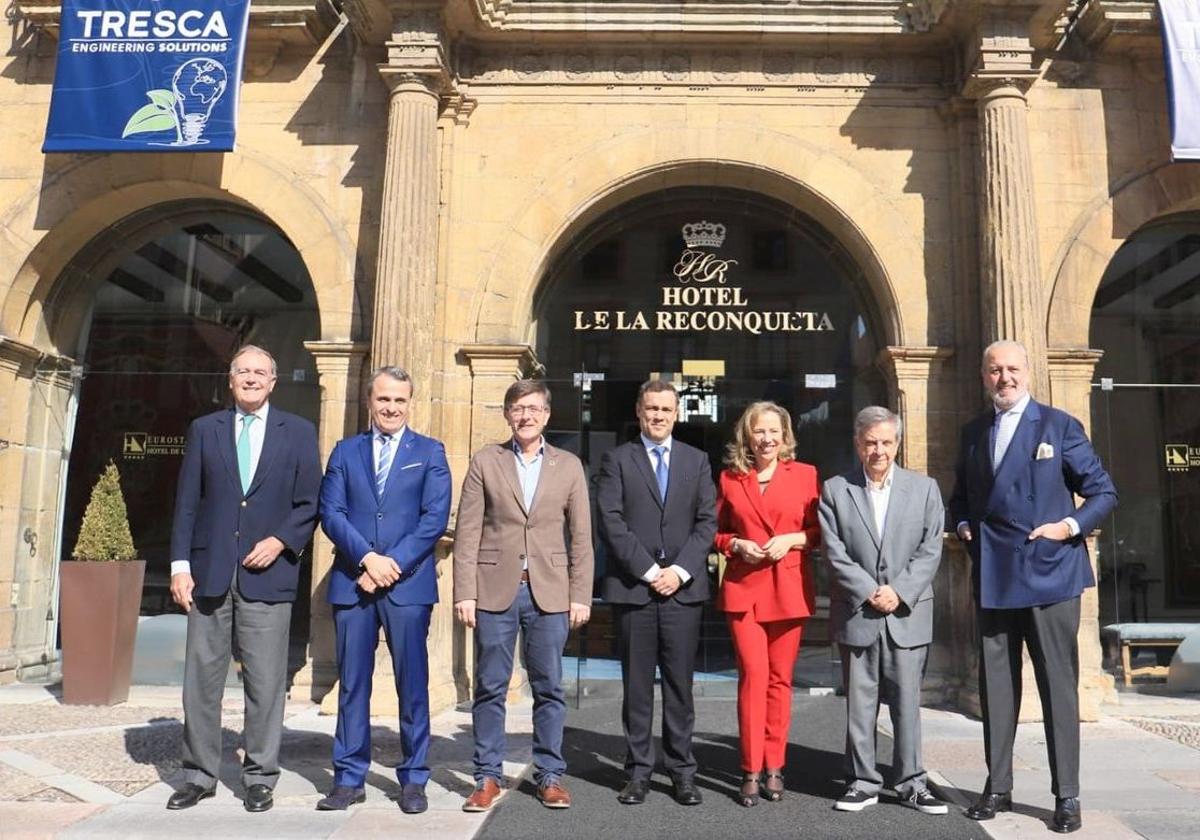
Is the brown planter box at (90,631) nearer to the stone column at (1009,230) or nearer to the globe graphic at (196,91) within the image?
the globe graphic at (196,91)

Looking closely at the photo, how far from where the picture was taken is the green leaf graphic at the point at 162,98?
812cm

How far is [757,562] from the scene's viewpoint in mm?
4586

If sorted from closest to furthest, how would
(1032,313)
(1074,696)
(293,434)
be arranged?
1. (1074,696)
2. (293,434)
3. (1032,313)

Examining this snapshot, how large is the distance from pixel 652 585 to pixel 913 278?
15.6 ft

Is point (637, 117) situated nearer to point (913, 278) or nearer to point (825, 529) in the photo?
point (913, 278)

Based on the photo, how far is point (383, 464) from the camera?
470 cm

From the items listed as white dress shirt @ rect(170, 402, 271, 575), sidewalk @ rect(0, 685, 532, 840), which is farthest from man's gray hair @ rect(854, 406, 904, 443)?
white dress shirt @ rect(170, 402, 271, 575)

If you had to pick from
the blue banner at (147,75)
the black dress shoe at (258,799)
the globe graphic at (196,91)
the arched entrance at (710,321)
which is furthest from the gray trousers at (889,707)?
the globe graphic at (196,91)

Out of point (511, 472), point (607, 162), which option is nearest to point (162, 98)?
point (607, 162)

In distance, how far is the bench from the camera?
8.13m

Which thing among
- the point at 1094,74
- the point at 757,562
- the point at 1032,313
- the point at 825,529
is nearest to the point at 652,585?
the point at 757,562

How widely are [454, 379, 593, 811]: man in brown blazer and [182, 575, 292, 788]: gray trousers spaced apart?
0.96 meters

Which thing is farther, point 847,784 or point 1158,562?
point 1158,562

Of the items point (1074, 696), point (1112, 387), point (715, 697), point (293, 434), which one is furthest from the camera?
point (1112, 387)
